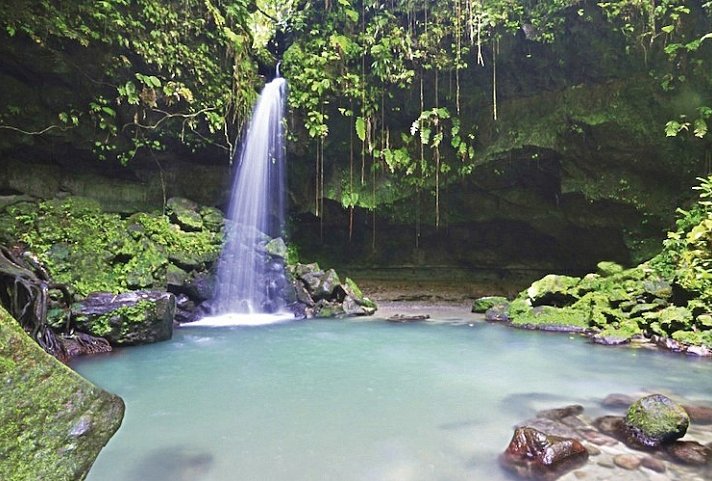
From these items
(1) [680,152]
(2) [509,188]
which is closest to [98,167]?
(2) [509,188]

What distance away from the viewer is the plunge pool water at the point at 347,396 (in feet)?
10.3

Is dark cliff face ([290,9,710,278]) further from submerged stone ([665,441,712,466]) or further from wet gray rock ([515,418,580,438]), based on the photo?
submerged stone ([665,441,712,466])

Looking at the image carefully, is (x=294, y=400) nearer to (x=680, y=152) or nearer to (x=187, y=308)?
(x=187, y=308)

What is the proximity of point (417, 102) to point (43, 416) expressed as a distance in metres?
12.2

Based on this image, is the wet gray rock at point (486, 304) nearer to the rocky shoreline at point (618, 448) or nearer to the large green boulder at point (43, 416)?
the rocky shoreline at point (618, 448)

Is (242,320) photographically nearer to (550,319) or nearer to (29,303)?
(29,303)

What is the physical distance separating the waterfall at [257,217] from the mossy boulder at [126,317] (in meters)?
3.04

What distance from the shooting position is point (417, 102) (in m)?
12.6

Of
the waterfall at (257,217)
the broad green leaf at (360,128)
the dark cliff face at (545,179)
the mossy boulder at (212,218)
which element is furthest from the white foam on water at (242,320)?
the broad green leaf at (360,128)

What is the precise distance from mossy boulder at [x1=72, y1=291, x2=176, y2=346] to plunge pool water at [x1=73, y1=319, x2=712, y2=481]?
1.06 feet

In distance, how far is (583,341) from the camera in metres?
7.77

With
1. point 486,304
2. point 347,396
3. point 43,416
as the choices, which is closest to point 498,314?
point 486,304

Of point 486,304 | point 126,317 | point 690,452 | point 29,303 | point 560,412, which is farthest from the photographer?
point 486,304

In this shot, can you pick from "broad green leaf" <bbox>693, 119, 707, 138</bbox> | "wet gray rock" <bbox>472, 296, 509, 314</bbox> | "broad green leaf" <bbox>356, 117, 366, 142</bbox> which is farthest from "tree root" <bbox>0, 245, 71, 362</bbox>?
"broad green leaf" <bbox>693, 119, 707, 138</bbox>
